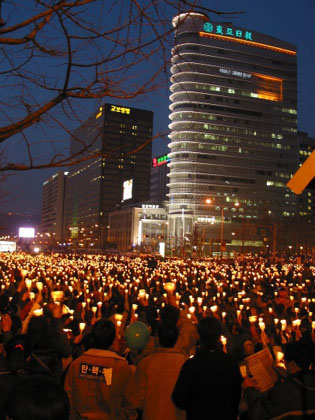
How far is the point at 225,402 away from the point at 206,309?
27.1 ft

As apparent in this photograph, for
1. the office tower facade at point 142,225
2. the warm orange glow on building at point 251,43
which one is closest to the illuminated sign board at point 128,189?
the office tower facade at point 142,225

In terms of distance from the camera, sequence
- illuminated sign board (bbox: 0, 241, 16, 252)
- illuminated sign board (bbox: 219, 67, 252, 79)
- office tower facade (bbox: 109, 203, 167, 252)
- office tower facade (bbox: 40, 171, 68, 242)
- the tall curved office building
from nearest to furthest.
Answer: illuminated sign board (bbox: 0, 241, 16, 252), the tall curved office building, illuminated sign board (bbox: 219, 67, 252, 79), office tower facade (bbox: 109, 203, 167, 252), office tower facade (bbox: 40, 171, 68, 242)

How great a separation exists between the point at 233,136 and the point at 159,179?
147 ft

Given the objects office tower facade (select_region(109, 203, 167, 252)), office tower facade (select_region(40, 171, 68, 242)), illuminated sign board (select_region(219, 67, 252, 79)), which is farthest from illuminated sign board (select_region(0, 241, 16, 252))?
office tower facade (select_region(40, 171, 68, 242))

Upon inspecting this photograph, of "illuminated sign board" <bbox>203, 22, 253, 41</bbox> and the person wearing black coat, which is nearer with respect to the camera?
the person wearing black coat

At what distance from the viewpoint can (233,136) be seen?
98.0m

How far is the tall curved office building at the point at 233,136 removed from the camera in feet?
310

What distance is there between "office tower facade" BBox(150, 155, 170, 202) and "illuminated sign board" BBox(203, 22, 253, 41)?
41618 mm

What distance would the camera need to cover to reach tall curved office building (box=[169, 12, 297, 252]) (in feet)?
310

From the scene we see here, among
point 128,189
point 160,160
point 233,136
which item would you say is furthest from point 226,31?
point 128,189

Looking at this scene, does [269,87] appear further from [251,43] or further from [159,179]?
[159,179]

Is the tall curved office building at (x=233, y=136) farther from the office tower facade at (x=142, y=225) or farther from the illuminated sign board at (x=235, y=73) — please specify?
the office tower facade at (x=142, y=225)

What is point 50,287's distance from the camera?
14961 mm

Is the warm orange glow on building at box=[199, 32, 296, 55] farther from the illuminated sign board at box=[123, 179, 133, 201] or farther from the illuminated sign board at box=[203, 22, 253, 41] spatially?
the illuminated sign board at box=[123, 179, 133, 201]
